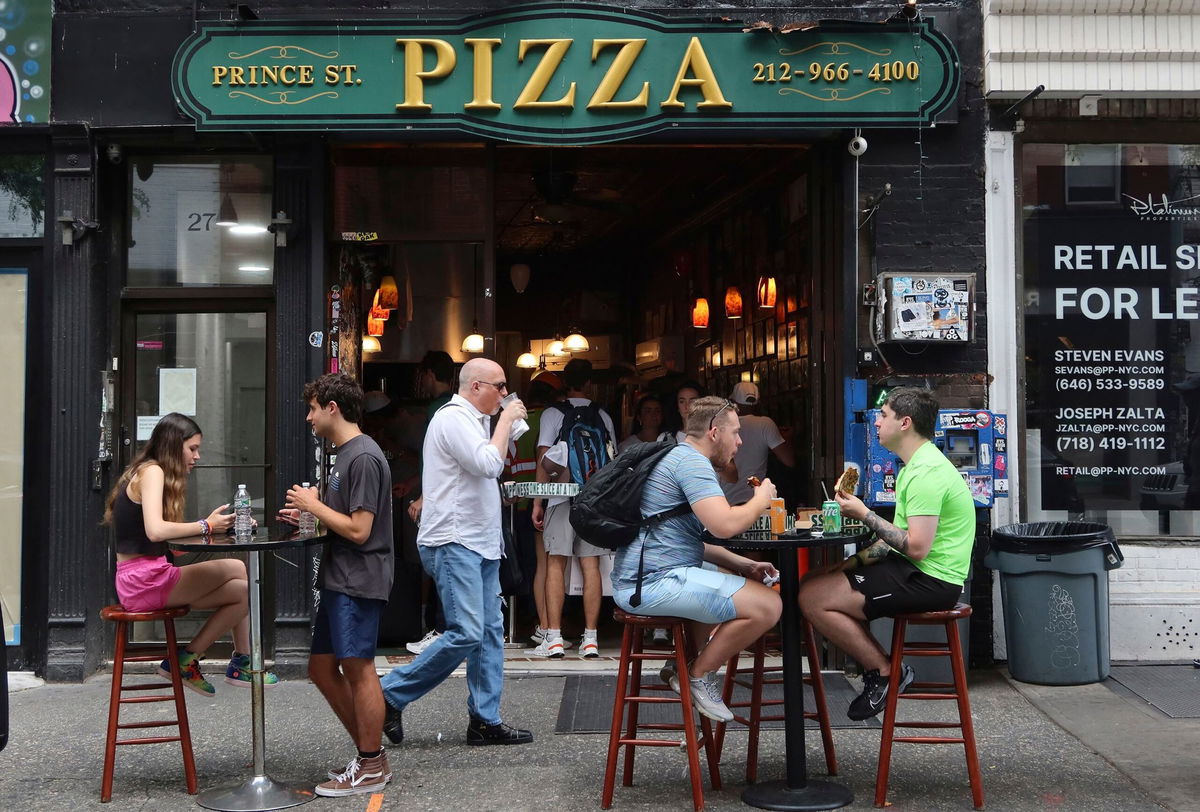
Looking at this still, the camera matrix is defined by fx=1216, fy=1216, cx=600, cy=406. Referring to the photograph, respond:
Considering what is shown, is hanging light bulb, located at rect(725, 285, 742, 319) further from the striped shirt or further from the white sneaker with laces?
the white sneaker with laces

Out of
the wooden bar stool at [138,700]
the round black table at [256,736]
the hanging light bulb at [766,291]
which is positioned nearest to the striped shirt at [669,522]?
the round black table at [256,736]

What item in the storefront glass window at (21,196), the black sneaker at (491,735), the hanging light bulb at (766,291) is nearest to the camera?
the black sneaker at (491,735)

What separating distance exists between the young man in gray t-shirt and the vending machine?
332cm

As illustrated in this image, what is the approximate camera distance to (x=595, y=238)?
14680 mm

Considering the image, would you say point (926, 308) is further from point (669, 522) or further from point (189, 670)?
point (189, 670)

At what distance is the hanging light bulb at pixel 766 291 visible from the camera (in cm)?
1012

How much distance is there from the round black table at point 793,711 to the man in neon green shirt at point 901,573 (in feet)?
0.36

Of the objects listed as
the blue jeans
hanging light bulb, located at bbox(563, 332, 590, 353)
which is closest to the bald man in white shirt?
the blue jeans

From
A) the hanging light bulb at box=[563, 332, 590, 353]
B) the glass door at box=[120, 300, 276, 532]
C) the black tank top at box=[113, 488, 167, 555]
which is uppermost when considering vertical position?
the hanging light bulb at box=[563, 332, 590, 353]

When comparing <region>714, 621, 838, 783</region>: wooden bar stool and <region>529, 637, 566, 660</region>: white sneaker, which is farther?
<region>529, 637, 566, 660</region>: white sneaker

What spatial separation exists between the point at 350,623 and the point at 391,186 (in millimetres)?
3803

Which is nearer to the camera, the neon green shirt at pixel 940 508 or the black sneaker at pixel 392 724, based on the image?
the neon green shirt at pixel 940 508

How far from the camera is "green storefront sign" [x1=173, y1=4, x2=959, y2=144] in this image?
743cm

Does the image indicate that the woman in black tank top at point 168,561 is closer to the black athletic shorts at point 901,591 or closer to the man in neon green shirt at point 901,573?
the man in neon green shirt at point 901,573
